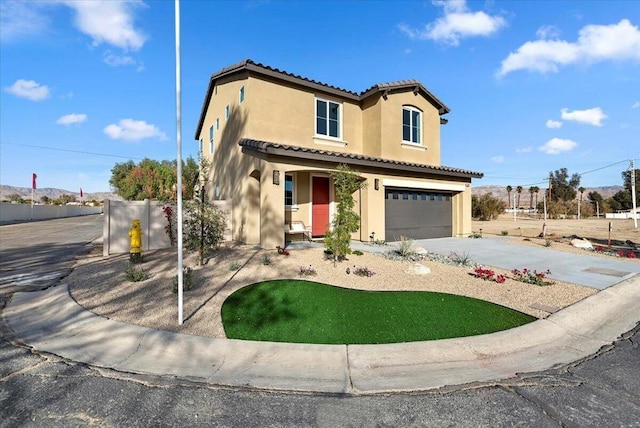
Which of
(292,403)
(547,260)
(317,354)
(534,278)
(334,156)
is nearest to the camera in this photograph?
(292,403)

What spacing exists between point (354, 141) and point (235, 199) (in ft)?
20.6

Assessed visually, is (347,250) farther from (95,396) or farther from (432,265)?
(95,396)

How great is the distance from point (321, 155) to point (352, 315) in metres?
7.07

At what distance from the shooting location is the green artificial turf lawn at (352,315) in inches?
189

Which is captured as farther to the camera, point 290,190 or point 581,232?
point 581,232

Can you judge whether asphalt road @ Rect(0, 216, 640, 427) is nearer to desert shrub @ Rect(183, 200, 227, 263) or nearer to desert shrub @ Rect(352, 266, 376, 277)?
desert shrub @ Rect(352, 266, 376, 277)

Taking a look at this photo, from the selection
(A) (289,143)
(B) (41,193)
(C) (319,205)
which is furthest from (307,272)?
(B) (41,193)

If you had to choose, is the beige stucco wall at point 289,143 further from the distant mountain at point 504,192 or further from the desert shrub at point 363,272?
the distant mountain at point 504,192

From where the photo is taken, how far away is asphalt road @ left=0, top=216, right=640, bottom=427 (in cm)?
290

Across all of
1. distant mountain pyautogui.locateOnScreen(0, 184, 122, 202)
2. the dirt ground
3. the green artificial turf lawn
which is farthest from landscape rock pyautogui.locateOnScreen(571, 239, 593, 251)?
distant mountain pyautogui.locateOnScreen(0, 184, 122, 202)

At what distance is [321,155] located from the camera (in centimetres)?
1138

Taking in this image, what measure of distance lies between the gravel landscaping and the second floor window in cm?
636

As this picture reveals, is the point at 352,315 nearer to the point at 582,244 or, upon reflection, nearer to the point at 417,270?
the point at 417,270

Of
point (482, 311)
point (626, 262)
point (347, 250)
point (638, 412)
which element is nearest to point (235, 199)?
point (347, 250)
